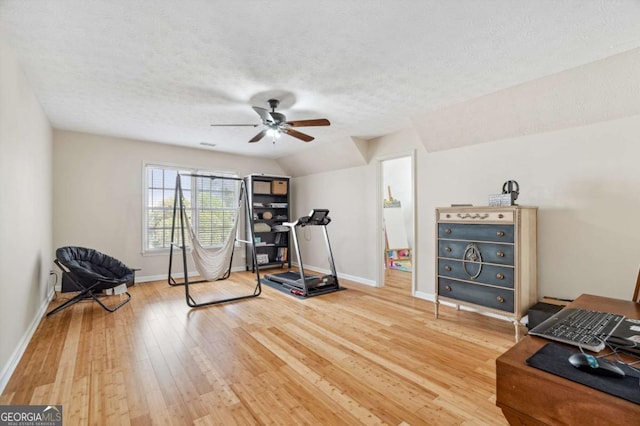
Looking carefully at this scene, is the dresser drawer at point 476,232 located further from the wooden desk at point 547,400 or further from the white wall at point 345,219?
the wooden desk at point 547,400

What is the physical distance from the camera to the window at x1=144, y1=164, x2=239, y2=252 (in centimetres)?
541

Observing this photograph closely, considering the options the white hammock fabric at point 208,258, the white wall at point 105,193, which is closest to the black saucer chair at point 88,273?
the white wall at point 105,193

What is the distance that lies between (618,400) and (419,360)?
1926 millimetres

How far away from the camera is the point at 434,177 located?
4.15 meters

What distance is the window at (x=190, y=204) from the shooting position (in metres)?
5.41

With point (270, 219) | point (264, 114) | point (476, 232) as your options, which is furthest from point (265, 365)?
point (270, 219)

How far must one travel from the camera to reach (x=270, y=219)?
22.0ft

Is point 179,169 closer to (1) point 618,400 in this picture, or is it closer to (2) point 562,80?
(2) point 562,80

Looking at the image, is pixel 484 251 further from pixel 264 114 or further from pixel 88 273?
pixel 88 273

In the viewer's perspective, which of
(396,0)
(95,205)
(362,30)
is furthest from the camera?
(95,205)

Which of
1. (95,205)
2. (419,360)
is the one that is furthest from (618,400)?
(95,205)

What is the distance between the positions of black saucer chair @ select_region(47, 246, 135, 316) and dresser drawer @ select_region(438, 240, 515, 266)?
4.11 meters

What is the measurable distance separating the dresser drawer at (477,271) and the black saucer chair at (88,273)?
410 cm

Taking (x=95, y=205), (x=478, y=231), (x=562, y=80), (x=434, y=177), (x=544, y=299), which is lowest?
(x=544, y=299)
